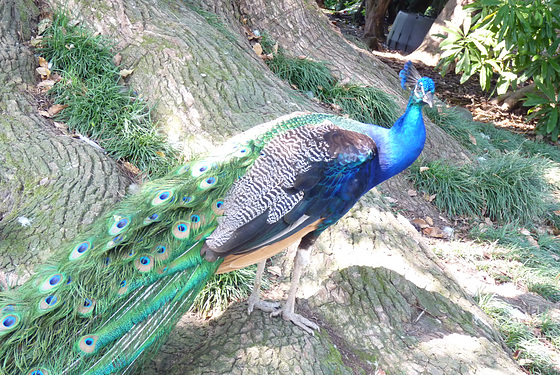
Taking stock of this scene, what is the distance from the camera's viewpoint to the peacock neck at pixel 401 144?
2826 mm

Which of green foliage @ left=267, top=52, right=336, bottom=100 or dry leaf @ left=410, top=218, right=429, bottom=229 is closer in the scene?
dry leaf @ left=410, top=218, right=429, bottom=229

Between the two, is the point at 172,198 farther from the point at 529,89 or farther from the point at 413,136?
the point at 529,89

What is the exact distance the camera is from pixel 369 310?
2.96 m

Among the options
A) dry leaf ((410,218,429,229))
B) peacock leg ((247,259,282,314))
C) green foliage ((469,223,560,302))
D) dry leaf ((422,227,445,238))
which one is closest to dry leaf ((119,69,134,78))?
peacock leg ((247,259,282,314))

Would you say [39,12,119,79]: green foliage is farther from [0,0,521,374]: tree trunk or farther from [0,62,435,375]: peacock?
[0,62,435,375]: peacock

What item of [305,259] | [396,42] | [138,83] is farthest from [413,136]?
[396,42]

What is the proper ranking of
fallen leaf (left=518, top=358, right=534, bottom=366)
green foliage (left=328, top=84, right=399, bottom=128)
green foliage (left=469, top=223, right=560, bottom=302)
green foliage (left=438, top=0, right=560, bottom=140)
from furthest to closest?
green foliage (left=438, top=0, right=560, bottom=140), green foliage (left=328, top=84, right=399, bottom=128), green foliage (left=469, top=223, right=560, bottom=302), fallen leaf (left=518, top=358, right=534, bottom=366)

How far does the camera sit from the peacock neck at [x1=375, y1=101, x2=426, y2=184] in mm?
2826

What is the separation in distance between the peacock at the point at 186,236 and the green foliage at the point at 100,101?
1.28 m

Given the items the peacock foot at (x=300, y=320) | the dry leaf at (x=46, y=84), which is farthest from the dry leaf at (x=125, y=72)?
the peacock foot at (x=300, y=320)

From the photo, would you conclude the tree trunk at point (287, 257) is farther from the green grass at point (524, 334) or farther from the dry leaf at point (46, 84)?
the green grass at point (524, 334)

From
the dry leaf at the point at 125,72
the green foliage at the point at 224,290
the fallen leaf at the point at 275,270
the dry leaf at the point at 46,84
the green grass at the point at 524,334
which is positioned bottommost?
the green grass at the point at 524,334

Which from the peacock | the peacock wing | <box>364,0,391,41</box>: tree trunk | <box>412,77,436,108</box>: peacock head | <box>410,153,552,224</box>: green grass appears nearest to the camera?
the peacock

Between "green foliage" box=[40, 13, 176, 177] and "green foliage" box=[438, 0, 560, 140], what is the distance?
4439mm
